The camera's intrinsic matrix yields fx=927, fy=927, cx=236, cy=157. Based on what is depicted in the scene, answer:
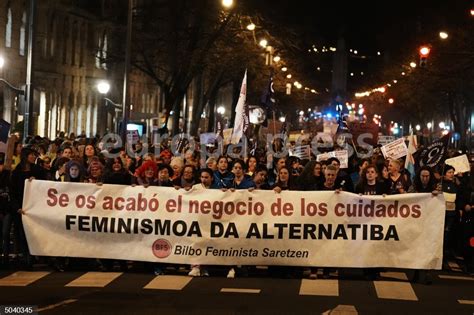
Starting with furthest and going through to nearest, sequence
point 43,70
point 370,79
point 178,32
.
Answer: point 370,79 → point 43,70 → point 178,32

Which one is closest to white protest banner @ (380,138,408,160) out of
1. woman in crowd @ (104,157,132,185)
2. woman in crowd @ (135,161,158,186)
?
woman in crowd @ (135,161,158,186)

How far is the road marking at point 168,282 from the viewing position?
1077 cm

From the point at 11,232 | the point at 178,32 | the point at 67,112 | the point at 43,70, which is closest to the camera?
the point at 11,232

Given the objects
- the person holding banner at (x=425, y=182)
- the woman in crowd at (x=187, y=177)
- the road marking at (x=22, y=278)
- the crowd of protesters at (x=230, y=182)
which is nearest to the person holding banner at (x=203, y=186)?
the crowd of protesters at (x=230, y=182)

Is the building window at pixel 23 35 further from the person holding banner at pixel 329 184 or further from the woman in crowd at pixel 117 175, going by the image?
A: the person holding banner at pixel 329 184

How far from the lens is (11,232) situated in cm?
1346

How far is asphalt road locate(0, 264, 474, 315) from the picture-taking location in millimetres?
9398

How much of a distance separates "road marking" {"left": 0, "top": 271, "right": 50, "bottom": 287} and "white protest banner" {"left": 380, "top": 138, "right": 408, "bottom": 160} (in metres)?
7.27

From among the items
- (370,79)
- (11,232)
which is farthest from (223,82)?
(370,79)

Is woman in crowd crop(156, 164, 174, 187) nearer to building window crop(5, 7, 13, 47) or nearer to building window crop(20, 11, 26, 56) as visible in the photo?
building window crop(5, 7, 13, 47)

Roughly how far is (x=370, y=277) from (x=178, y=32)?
88.7 feet

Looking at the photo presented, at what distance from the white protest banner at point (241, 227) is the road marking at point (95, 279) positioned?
0.87 feet

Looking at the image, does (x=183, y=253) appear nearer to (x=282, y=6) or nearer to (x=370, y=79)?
(x=282, y=6)

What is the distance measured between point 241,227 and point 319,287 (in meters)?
1.34
